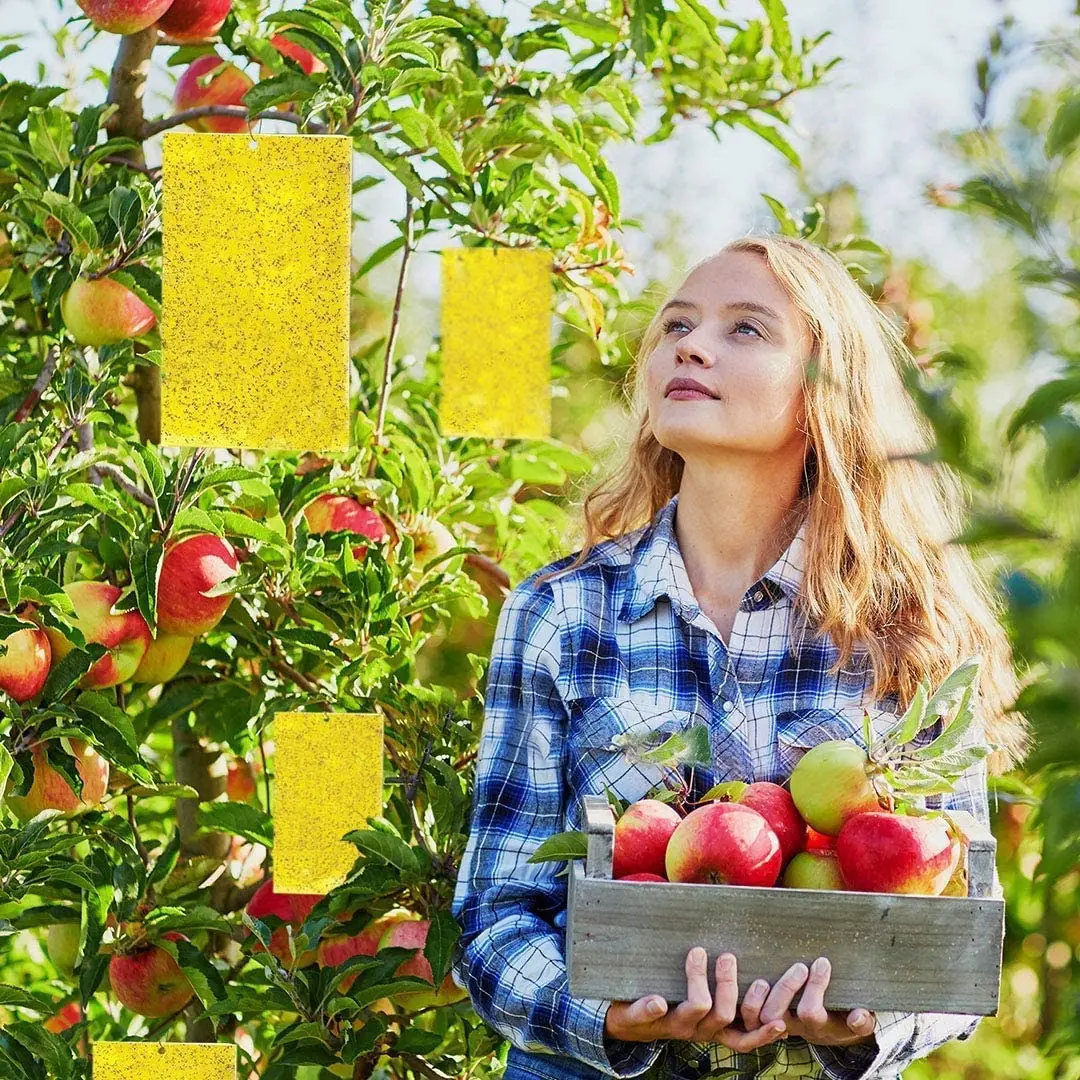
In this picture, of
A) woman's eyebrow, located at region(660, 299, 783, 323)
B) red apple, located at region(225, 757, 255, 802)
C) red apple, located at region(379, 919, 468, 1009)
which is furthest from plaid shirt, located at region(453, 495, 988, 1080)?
red apple, located at region(225, 757, 255, 802)

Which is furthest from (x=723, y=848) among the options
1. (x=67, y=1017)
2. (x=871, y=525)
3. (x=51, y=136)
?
(x=67, y=1017)

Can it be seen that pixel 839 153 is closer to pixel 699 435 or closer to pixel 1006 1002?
pixel 1006 1002

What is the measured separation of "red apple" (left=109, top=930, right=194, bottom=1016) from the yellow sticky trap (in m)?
0.49

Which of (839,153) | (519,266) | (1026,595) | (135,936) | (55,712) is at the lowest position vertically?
(135,936)

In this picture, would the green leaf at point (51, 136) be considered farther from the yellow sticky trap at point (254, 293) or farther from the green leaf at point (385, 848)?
the green leaf at point (385, 848)

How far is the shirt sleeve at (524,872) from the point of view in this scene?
1.17 meters

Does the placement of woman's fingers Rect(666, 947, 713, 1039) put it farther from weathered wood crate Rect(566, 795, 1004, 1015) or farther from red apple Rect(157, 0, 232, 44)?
red apple Rect(157, 0, 232, 44)

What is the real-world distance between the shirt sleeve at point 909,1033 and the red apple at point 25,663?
0.70m

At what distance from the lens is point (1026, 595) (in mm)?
454

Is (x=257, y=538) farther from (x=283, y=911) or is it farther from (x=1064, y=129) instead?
(x=1064, y=129)

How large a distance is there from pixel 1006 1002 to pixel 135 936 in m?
1.99

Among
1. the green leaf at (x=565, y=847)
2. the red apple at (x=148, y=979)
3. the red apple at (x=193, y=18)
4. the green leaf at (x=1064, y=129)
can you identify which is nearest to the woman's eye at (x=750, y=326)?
the green leaf at (x=565, y=847)

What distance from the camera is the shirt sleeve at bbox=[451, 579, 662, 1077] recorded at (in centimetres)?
117

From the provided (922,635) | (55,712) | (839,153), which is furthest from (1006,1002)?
(839,153)
